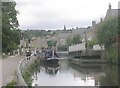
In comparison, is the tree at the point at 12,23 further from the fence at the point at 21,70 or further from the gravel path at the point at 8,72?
the gravel path at the point at 8,72

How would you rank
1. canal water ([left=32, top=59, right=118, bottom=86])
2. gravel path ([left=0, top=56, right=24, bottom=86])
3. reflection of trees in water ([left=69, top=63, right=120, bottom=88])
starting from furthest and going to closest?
canal water ([left=32, top=59, right=118, bottom=86]) < reflection of trees in water ([left=69, top=63, right=120, bottom=88]) < gravel path ([left=0, top=56, right=24, bottom=86])

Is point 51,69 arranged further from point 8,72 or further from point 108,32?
point 8,72

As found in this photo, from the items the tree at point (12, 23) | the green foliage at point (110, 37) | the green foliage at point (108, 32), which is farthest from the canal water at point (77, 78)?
the green foliage at point (108, 32)

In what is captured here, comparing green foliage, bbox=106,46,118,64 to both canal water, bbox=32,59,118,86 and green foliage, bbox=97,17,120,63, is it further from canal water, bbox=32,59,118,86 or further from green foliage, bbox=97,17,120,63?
canal water, bbox=32,59,118,86

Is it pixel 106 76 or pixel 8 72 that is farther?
pixel 106 76

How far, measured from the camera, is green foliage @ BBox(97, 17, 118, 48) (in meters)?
59.8

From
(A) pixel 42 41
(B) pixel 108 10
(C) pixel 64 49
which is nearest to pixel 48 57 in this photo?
(B) pixel 108 10

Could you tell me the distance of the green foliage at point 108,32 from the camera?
2353 inches

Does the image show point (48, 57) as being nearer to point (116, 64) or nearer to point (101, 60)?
point (101, 60)

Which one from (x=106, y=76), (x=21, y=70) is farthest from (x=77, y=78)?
(x=21, y=70)

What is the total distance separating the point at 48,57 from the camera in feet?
227

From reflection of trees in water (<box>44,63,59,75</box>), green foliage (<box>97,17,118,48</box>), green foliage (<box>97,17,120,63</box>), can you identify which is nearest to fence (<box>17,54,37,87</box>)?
reflection of trees in water (<box>44,63,59,75</box>)

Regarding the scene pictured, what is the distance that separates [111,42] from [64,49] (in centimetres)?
8552

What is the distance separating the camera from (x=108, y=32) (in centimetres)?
6100
